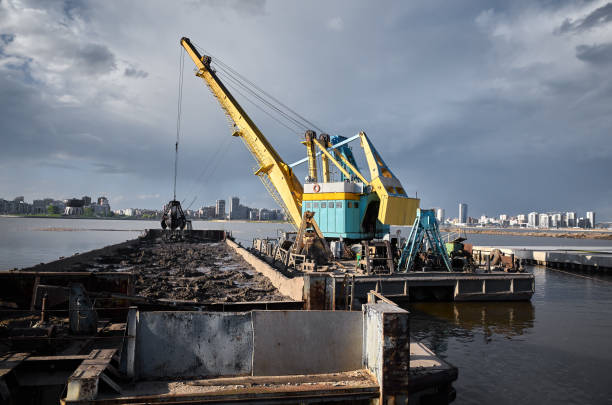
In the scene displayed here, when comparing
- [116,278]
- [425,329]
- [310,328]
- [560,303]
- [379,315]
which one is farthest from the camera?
[560,303]

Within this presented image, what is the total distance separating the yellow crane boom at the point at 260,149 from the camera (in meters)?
35.2

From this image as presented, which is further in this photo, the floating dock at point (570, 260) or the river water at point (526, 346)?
the floating dock at point (570, 260)

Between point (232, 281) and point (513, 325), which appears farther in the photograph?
point (232, 281)

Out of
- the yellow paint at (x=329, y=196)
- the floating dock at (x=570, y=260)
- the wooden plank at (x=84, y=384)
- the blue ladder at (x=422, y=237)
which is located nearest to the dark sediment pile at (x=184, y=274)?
the yellow paint at (x=329, y=196)

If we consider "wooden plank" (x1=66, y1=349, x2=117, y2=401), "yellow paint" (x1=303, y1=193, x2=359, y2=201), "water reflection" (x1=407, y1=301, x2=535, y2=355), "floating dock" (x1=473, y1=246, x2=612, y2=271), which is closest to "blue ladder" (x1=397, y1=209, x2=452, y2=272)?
"water reflection" (x1=407, y1=301, x2=535, y2=355)

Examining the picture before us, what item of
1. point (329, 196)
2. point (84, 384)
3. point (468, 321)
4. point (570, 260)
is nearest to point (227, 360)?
point (84, 384)

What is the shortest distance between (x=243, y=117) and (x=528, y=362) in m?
32.4

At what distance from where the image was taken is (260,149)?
3647cm

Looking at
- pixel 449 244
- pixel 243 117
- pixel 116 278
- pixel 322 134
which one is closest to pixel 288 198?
pixel 322 134

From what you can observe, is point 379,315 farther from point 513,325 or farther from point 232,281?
point 232,281

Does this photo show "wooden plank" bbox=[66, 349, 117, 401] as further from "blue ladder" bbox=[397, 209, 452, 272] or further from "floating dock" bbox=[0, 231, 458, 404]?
"blue ladder" bbox=[397, 209, 452, 272]

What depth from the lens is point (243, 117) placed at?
123 feet

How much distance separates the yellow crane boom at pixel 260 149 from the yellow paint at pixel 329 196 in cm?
237

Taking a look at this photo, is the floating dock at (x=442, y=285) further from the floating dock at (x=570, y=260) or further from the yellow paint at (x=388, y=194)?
the floating dock at (x=570, y=260)
